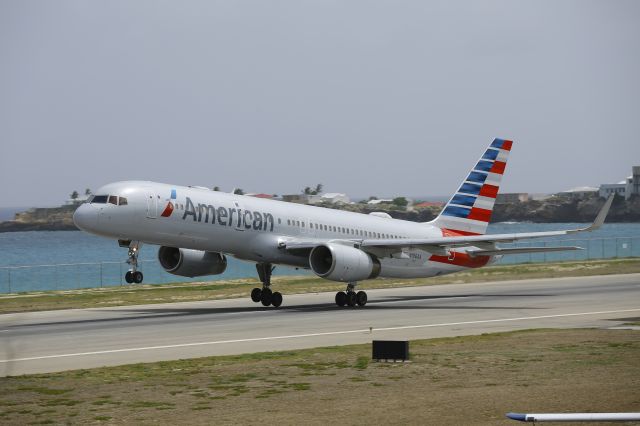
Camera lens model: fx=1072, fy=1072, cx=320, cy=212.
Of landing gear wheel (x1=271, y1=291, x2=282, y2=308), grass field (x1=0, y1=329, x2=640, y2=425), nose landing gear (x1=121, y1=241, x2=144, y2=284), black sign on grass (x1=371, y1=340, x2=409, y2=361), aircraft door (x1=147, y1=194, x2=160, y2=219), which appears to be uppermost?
aircraft door (x1=147, y1=194, x2=160, y2=219)

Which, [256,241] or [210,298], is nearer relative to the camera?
[256,241]

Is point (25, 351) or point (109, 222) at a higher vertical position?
point (109, 222)

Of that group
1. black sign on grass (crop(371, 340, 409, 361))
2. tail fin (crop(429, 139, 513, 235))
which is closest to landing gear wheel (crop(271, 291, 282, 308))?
tail fin (crop(429, 139, 513, 235))

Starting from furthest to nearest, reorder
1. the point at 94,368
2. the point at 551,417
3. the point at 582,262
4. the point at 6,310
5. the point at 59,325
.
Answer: the point at 582,262
the point at 6,310
the point at 59,325
the point at 94,368
the point at 551,417

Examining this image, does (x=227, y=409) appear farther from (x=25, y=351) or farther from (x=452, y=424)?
(x=25, y=351)

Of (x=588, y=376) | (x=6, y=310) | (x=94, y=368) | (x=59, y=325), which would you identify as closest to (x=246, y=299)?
(x=6, y=310)

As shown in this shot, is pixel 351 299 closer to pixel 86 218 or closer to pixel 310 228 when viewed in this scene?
pixel 310 228

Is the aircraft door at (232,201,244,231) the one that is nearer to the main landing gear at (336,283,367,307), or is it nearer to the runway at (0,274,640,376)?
the runway at (0,274,640,376)

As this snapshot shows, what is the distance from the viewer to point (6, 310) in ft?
148

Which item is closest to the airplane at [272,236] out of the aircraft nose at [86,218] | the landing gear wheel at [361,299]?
the aircraft nose at [86,218]

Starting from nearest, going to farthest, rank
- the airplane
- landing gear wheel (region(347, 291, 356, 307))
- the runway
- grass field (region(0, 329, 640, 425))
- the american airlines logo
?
grass field (region(0, 329, 640, 425))
the runway
the airplane
the american airlines logo
landing gear wheel (region(347, 291, 356, 307))

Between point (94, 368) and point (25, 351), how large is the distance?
496 centimetres

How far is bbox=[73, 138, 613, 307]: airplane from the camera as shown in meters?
39.4

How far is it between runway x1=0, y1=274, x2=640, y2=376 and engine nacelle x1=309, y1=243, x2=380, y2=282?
56.7 inches
